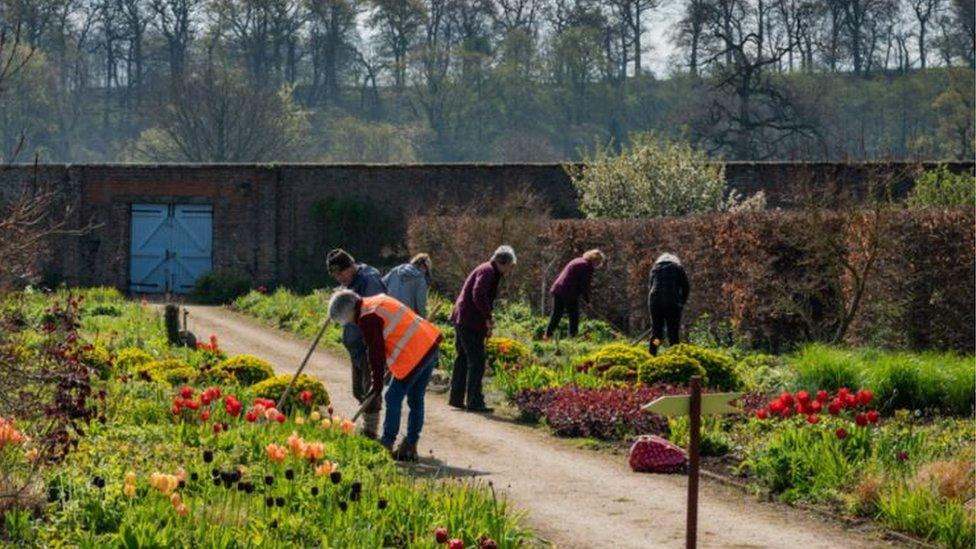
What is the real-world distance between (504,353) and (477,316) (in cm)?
279

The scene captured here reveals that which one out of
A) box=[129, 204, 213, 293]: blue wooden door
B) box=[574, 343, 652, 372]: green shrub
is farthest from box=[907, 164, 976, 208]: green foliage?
box=[129, 204, 213, 293]: blue wooden door

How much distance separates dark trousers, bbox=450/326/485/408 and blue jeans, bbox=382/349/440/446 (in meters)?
3.25

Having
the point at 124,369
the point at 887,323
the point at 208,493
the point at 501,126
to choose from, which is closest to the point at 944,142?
the point at 501,126

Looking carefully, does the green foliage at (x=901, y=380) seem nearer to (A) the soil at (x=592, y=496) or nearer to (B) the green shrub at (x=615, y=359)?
(B) the green shrub at (x=615, y=359)

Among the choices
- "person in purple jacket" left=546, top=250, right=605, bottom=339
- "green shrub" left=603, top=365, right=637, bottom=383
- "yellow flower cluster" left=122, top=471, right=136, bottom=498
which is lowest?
"green shrub" left=603, top=365, right=637, bottom=383

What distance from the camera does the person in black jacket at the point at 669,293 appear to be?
19.2 meters

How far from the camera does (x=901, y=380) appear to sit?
51.7 feet

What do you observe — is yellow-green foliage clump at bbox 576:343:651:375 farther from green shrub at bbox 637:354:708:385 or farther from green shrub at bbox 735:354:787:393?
green shrub at bbox 735:354:787:393

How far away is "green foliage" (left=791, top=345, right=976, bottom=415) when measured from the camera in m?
15.6

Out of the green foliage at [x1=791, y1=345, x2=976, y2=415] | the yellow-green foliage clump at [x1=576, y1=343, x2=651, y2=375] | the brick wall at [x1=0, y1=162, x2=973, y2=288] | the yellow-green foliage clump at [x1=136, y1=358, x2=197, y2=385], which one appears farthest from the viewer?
the brick wall at [x1=0, y1=162, x2=973, y2=288]

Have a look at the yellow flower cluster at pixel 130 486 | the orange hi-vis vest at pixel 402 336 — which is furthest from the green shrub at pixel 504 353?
the yellow flower cluster at pixel 130 486

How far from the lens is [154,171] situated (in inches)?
1528

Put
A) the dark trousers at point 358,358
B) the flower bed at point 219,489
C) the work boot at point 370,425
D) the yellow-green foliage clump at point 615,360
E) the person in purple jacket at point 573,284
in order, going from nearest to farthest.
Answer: the flower bed at point 219,489
the work boot at point 370,425
the dark trousers at point 358,358
the yellow-green foliage clump at point 615,360
the person in purple jacket at point 573,284

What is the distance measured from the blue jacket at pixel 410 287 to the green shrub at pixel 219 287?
65.1ft
